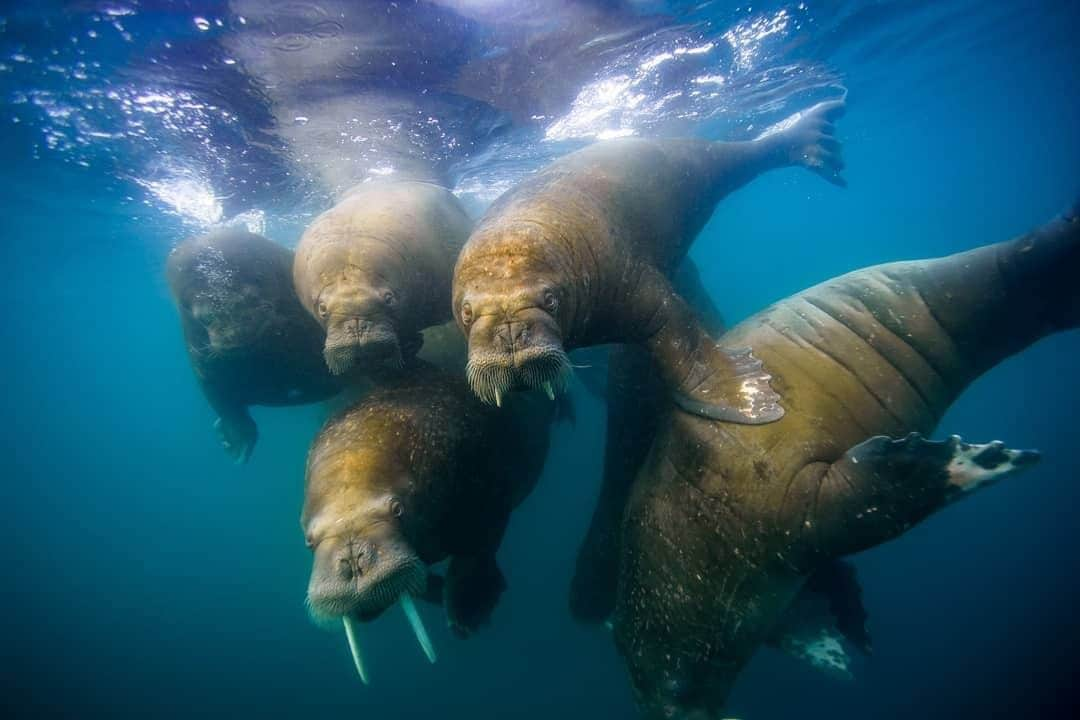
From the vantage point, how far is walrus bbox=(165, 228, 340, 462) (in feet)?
17.7

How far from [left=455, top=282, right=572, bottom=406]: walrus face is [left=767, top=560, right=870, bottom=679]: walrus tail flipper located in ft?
8.93

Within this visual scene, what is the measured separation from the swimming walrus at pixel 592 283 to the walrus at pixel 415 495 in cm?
66

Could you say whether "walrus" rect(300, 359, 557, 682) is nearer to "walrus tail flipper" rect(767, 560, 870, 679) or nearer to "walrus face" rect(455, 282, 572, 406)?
"walrus face" rect(455, 282, 572, 406)

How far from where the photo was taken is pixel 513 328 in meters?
3.20

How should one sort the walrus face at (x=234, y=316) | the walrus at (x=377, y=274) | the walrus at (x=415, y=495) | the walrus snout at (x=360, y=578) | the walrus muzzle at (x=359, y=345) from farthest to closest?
1. the walrus face at (x=234, y=316)
2. the walrus at (x=377, y=274)
3. the walrus muzzle at (x=359, y=345)
4. the walrus at (x=415, y=495)
5. the walrus snout at (x=360, y=578)

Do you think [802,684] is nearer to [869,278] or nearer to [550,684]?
[550,684]

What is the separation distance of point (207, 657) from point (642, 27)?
27.9 meters

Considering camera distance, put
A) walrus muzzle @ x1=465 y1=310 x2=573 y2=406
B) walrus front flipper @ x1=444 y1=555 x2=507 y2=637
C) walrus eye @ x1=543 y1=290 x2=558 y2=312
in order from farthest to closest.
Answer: walrus front flipper @ x1=444 y1=555 x2=507 y2=637 < walrus eye @ x1=543 y1=290 x2=558 y2=312 < walrus muzzle @ x1=465 y1=310 x2=573 y2=406

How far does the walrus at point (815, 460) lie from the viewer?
323 centimetres

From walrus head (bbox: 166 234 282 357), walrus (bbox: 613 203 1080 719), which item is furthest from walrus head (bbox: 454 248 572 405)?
walrus head (bbox: 166 234 282 357)

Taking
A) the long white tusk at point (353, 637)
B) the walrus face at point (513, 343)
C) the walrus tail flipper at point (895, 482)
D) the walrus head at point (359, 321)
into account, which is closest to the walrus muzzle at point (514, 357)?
the walrus face at point (513, 343)

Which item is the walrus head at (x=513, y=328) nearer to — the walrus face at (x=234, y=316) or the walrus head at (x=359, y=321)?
the walrus head at (x=359, y=321)

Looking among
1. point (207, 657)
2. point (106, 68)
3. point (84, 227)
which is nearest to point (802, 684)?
point (106, 68)

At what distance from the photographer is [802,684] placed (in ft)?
43.1
